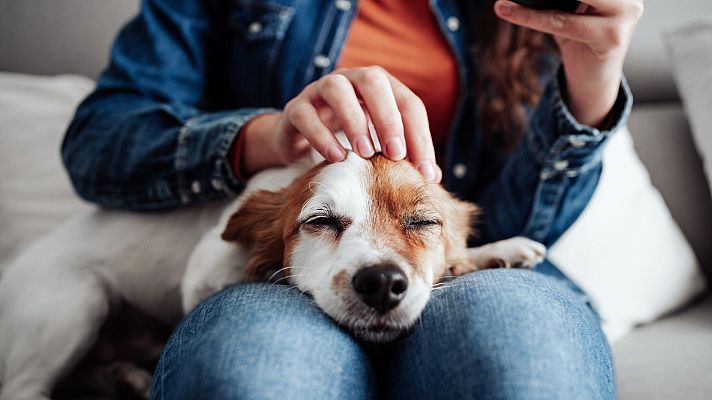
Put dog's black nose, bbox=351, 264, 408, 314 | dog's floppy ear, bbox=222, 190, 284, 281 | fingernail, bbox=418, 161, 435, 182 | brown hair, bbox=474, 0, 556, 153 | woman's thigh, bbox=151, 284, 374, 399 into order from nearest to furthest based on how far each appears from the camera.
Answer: woman's thigh, bbox=151, 284, 374, 399 < dog's black nose, bbox=351, 264, 408, 314 < fingernail, bbox=418, 161, 435, 182 < dog's floppy ear, bbox=222, 190, 284, 281 < brown hair, bbox=474, 0, 556, 153

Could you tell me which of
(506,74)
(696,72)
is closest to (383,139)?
(506,74)

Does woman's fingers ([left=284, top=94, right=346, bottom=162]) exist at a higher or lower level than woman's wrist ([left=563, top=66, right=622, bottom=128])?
lower

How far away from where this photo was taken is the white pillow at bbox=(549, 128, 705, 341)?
4.85 ft

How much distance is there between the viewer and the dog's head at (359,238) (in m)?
0.83

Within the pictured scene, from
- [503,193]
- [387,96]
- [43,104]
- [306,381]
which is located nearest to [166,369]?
[306,381]

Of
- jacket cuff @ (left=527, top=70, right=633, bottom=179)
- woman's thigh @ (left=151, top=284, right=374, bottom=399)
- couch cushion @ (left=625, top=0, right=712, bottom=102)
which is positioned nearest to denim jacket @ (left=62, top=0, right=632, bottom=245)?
jacket cuff @ (left=527, top=70, right=633, bottom=179)

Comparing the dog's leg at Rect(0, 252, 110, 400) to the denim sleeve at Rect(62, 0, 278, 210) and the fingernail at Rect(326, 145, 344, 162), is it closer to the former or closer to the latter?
the denim sleeve at Rect(62, 0, 278, 210)

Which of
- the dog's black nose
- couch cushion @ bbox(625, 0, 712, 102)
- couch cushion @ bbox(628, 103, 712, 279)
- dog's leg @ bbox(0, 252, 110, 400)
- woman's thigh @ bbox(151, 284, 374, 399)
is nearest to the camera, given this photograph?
woman's thigh @ bbox(151, 284, 374, 399)

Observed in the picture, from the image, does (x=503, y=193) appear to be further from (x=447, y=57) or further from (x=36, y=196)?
(x=36, y=196)

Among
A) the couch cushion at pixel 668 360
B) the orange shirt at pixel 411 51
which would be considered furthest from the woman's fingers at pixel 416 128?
the couch cushion at pixel 668 360

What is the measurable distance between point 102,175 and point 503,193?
95cm

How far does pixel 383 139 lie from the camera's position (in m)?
0.87

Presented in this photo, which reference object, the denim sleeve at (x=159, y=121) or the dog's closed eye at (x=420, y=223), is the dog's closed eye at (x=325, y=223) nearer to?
the dog's closed eye at (x=420, y=223)

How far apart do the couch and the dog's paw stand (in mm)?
544
